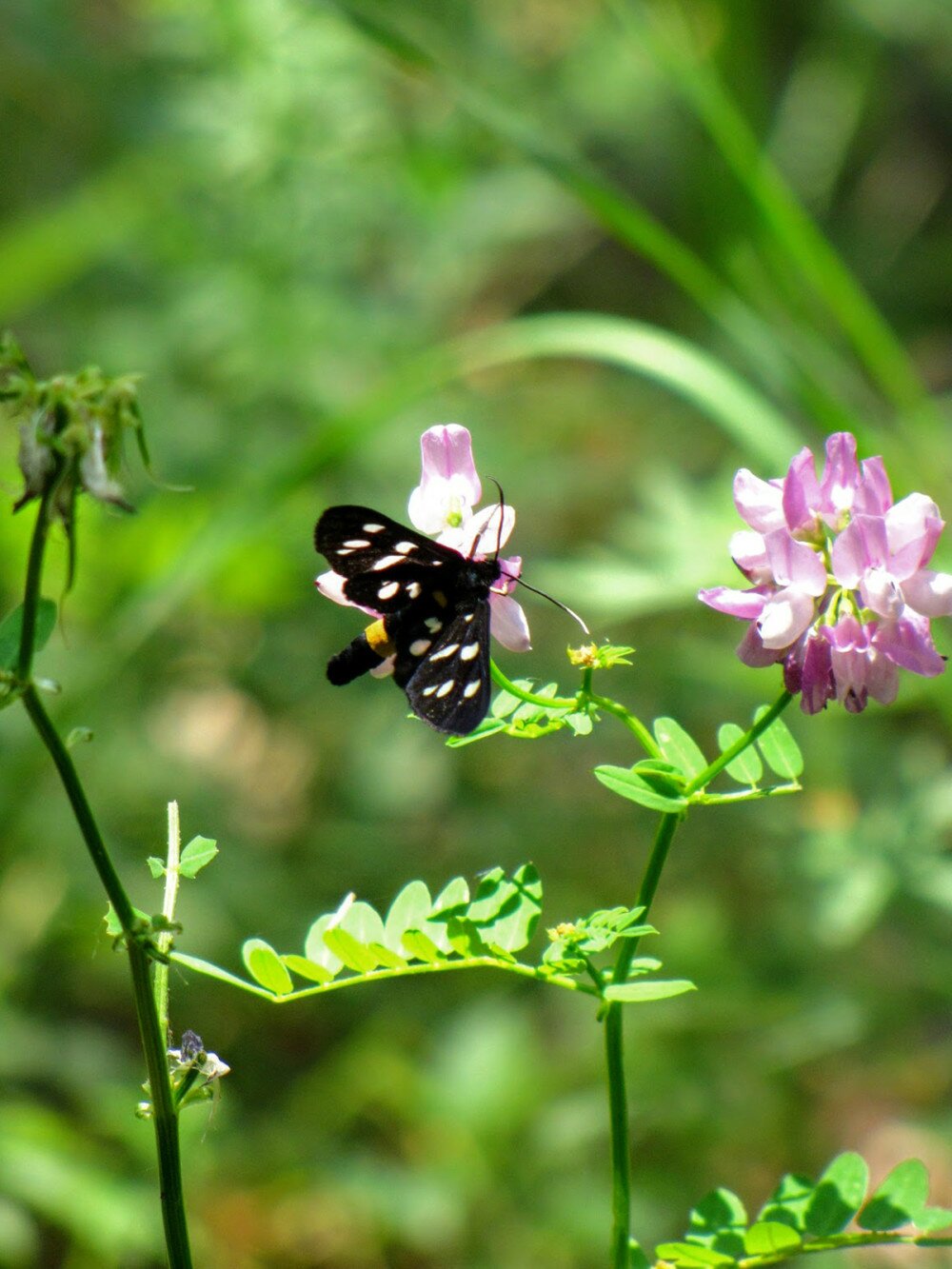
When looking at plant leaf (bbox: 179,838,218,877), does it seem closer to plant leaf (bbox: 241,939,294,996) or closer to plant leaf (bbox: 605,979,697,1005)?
plant leaf (bbox: 241,939,294,996)

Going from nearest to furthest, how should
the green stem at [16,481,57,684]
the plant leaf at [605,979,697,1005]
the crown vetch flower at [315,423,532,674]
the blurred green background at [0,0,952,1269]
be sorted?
the green stem at [16,481,57,684] < the plant leaf at [605,979,697,1005] < the crown vetch flower at [315,423,532,674] < the blurred green background at [0,0,952,1269]

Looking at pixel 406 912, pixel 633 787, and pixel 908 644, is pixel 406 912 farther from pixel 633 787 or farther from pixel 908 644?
pixel 908 644

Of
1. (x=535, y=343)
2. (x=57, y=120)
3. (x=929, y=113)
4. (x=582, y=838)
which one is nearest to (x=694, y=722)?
(x=582, y=838)

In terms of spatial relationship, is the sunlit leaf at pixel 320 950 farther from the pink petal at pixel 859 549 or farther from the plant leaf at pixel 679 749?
the pink petal at pixel 859 549

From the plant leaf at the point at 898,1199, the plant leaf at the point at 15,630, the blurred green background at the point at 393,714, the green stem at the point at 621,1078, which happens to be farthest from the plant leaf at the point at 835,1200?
the blurred green background at the point at 393,714

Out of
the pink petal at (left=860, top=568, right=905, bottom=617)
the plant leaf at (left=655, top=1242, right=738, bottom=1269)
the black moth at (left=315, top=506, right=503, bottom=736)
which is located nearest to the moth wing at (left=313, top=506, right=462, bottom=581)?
the black moth at (left=315, top=506, right=503, bottom=736)

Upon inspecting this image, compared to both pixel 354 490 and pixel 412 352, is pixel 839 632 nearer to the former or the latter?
pixel 354 490

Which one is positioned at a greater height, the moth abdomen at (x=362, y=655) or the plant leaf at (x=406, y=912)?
the moth abdomen at (x=362, y=655)
